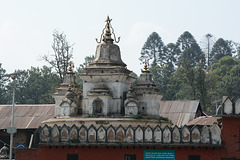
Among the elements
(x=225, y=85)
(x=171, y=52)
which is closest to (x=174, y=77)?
(x=225, y=85)

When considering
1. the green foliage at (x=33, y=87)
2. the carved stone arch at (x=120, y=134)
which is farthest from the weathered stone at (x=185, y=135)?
the green foliage at (x=33, y=87)

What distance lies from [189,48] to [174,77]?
2949 cm

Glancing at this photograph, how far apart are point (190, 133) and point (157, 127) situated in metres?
1.78

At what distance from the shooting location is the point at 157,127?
27969 mm

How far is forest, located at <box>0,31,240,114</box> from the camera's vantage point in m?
58.8

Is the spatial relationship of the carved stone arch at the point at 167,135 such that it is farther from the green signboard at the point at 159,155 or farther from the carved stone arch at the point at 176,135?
the green signboard at the point at 159,155

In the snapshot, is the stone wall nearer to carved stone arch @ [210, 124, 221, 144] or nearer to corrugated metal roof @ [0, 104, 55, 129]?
carved stone arch @ [210, 124, 221, 144]

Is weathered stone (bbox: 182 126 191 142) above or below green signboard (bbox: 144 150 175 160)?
above

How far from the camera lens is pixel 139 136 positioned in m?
27.8

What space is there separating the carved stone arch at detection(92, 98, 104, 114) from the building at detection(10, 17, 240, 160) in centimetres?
2

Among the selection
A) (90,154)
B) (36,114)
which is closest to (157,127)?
(90,154)

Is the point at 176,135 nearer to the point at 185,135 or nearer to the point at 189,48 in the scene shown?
the point at 185,135

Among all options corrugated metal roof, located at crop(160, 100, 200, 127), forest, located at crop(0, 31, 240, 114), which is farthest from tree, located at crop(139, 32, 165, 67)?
corrugated metal roof, located at crop(160, 100, 200, 127)

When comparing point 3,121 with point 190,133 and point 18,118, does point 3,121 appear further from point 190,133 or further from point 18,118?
point 190,133
